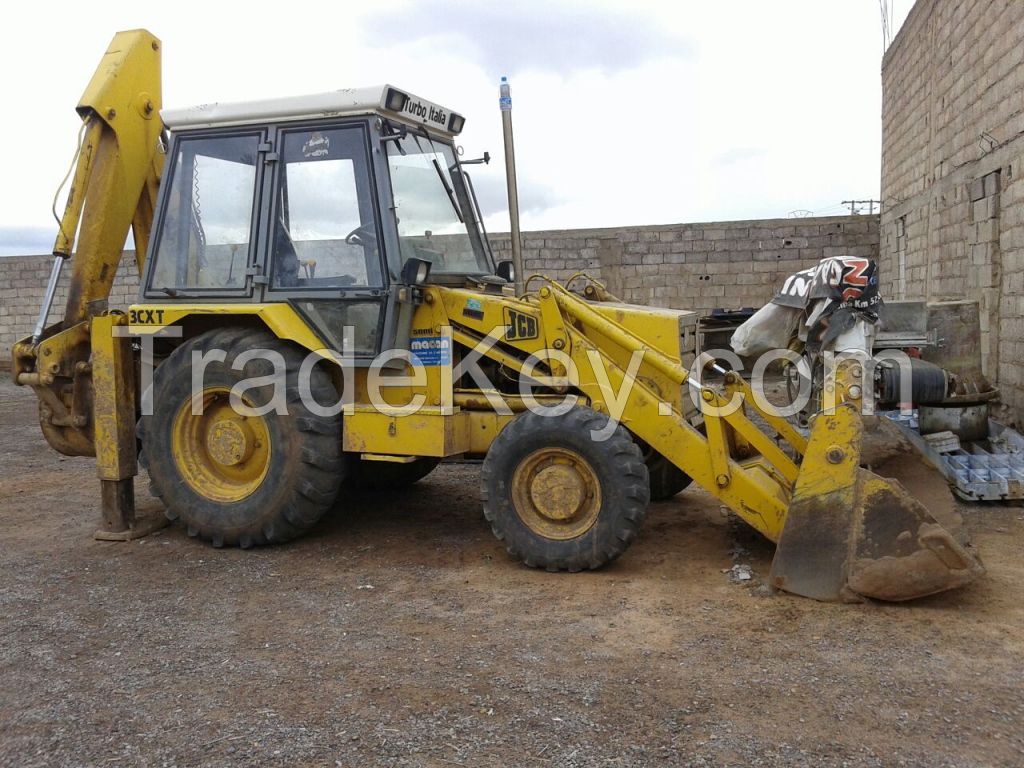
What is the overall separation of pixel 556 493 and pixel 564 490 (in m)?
0.05

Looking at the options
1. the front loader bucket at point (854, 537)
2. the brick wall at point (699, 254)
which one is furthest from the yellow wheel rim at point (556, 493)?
the brick wall at point (699, 254)

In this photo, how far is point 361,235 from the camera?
515 centimetres

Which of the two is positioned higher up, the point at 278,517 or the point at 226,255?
the point at 226,255

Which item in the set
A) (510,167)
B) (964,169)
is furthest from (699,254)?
(510,167)

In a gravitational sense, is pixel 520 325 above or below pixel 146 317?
below

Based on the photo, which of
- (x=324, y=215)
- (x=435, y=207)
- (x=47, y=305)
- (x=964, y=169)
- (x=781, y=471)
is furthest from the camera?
(x=964, y=169)

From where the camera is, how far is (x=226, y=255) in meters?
5.46

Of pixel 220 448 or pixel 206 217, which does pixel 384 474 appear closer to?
pixel 220 448

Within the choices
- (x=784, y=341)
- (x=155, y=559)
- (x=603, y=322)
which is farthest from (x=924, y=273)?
(x=155, y=559)

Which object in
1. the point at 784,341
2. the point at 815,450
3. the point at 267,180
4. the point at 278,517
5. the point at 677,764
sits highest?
the point at 267,180

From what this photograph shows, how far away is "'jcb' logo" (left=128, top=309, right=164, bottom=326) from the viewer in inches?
215

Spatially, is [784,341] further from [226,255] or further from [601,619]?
[226,255]

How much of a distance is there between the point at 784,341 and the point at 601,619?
8.90 ft

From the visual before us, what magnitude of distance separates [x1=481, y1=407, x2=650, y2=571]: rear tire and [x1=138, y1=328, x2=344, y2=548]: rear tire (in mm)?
1062
